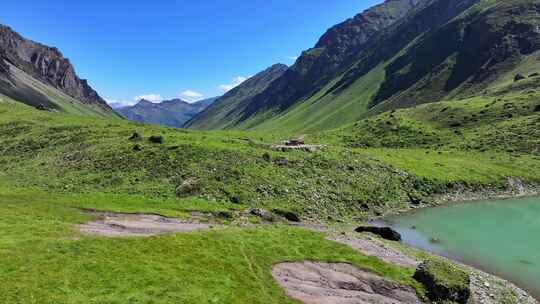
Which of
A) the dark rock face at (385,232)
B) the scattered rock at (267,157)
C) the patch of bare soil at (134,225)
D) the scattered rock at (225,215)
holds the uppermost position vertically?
the scattered rock at (267,157)

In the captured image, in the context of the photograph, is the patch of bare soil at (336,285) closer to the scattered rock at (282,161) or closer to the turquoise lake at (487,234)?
the turquoise lake at (487,234)

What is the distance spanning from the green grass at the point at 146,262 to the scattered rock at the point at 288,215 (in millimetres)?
9244

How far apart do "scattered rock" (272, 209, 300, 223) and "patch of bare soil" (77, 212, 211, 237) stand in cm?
1228

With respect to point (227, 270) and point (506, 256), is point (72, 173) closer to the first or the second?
point (227, 270)

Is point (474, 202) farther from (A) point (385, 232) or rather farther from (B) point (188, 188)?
(B) point (188, 188)

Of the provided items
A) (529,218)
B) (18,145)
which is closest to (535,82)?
(529,218)

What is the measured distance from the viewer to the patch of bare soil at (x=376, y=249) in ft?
127

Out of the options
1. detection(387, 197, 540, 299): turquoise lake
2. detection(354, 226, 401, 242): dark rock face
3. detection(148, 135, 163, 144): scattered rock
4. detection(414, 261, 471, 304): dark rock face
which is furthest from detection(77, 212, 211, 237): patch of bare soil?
detection(148, 135, 163, 144): scattered rock

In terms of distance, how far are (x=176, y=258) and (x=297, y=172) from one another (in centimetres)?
4117

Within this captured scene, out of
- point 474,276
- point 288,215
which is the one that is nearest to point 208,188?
point 288,215

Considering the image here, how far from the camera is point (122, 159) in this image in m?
70.9

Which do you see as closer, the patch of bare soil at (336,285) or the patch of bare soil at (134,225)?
the patch of bare soil at (336,285)

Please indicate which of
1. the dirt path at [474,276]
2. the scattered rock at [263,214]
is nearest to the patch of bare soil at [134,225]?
the scattered rock at [263,214]

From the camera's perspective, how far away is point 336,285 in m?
32.2
